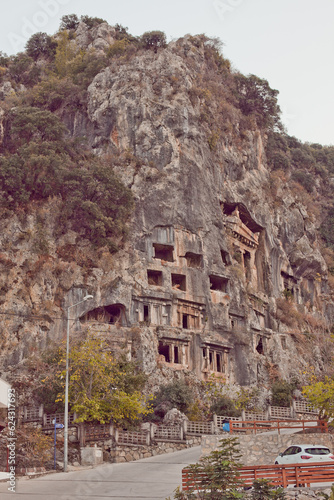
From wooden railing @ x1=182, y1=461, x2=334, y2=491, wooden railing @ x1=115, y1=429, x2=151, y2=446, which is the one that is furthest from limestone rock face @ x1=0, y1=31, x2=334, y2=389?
wooden railing @ x1=182, y1=461, x2=334, y2=491

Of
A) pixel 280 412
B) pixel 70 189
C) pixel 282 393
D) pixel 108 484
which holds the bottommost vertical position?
pixel 108 484

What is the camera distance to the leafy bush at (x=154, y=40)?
68188mm

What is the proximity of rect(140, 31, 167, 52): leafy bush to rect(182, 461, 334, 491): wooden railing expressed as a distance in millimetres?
57296

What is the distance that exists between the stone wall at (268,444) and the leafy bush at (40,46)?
211ft

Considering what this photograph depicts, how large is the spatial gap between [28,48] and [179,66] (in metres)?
25.7

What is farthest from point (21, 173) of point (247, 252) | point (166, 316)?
point (247, 252)

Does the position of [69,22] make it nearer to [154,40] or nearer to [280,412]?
[154,40]

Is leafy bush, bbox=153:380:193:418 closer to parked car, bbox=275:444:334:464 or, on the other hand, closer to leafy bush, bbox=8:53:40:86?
parked car, bbox=275:444:334:464

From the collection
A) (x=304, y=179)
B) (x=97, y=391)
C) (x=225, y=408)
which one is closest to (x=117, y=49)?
(x=304, y=179)

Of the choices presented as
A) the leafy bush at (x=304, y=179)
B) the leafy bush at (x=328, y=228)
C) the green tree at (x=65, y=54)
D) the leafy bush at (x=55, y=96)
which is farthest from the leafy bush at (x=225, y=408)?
the green tree at (x=65, y=54)

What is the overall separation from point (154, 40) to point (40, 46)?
1821 cm

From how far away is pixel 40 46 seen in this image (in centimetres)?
7819

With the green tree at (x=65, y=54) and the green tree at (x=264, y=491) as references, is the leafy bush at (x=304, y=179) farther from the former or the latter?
the green tree at (x=264, y=491)

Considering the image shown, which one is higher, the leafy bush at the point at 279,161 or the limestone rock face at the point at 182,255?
the leafy bush at the point at 279,161
